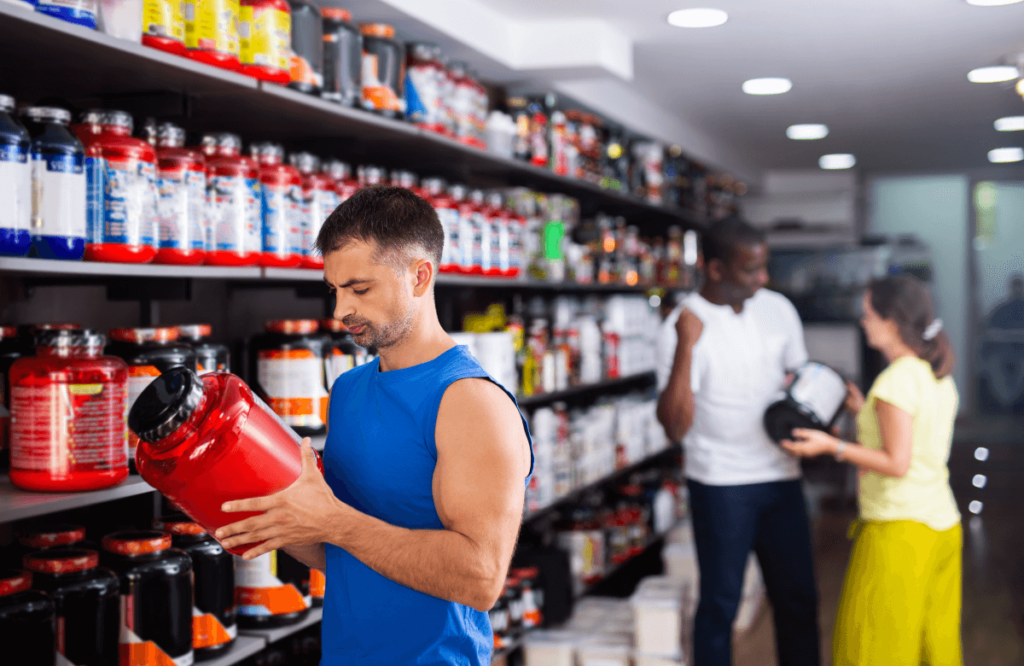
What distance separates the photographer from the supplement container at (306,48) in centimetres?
217

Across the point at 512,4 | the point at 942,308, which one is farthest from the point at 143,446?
the point at 942,308

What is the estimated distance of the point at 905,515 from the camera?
272 centimetres

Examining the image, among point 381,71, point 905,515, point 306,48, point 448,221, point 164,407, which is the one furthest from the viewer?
point 448,221

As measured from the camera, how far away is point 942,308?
32.0ft

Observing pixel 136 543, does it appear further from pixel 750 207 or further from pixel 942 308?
pixel 942 308

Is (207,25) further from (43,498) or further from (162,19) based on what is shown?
(43,498)

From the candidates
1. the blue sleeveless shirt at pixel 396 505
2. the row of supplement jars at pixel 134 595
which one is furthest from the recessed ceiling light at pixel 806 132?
the blue sleeveless shirt at pixel 396 505

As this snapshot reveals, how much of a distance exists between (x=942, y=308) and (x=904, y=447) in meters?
7.89

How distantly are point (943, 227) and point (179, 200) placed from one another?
31.2 ft

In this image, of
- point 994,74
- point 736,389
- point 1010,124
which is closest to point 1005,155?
point 1010,124

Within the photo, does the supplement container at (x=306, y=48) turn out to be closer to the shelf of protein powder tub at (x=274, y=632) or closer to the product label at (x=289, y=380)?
the product label at (x=289, y=380)

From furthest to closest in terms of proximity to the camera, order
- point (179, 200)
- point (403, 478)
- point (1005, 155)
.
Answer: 1. point (1005, 155)
2. point (179, 200)
3. point (403, 478)

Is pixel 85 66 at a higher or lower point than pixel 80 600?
higher

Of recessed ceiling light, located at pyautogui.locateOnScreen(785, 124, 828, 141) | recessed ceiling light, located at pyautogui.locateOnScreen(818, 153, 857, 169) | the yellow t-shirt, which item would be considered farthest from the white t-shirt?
recessed ceiling light, located at pyautogui.locateOnScreen(818, 153, 857, 169)
